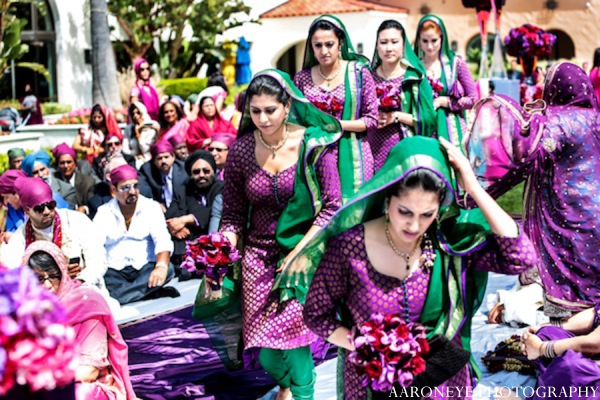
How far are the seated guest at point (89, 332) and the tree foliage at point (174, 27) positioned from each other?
1886cm

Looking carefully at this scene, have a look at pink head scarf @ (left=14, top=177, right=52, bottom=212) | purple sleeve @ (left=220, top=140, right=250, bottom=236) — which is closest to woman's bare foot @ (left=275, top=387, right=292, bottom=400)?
purple sleeve @ (left=220, top=140, right=250, bottom=236)

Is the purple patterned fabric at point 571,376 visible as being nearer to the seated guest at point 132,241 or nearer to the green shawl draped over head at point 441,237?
the green shawl draped over head at point 441,237

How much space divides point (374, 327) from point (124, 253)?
4610 millimetres

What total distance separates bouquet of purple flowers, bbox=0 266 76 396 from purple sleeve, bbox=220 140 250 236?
89.0 inches

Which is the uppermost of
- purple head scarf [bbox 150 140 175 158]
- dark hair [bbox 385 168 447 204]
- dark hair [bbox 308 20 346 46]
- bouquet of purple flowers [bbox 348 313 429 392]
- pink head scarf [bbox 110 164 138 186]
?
dark hair [bbox 308 20 346 46]

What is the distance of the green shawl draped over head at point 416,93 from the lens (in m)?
7.13

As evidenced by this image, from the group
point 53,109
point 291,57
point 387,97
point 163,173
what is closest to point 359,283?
point 387,97

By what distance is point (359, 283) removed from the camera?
128 inches

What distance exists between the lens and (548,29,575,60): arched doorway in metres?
33.7

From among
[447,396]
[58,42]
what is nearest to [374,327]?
[447,396]

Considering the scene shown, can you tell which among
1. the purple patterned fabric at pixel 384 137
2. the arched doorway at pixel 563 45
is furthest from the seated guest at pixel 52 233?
the arched doorway at pixel 563 45

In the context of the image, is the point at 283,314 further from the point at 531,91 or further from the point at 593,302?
the point at 531,91

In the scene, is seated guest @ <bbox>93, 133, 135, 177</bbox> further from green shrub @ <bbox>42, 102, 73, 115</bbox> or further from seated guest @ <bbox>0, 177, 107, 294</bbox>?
green shrub @ <bbox>42, 102, 73, 115</bbox>

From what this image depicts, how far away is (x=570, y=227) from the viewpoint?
4.49 meters
